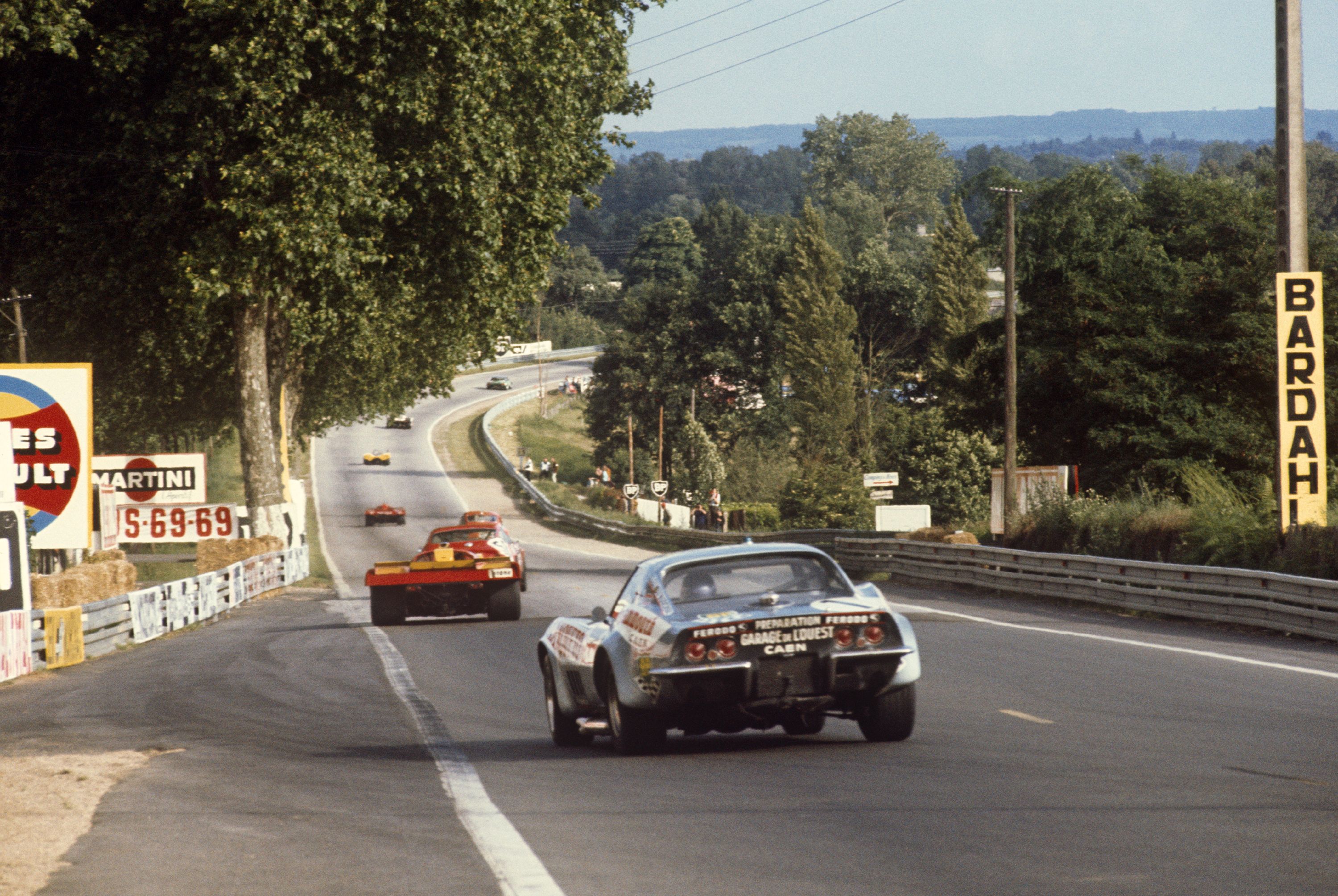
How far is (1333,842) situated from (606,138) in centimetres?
3788

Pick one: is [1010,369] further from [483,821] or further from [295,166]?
[483,821]

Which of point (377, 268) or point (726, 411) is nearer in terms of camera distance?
point (377, 268)

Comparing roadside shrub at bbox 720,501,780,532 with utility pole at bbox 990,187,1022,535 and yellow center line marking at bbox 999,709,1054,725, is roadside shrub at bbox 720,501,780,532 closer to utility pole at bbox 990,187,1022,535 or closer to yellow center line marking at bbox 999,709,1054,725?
utility pole at bbox 990,187,1022,535

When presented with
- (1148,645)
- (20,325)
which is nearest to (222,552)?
(20,325)

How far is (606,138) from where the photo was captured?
1702 inches

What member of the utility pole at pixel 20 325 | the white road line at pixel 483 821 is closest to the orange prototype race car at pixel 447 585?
the white road line at pixel 483 821

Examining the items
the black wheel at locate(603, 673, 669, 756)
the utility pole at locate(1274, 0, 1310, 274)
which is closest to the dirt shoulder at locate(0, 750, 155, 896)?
the black wheel at locate(603, 673, 669, 756)

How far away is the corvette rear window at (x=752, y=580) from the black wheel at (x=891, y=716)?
70 cm

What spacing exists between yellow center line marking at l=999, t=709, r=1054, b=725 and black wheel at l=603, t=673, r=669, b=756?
297 centimetres

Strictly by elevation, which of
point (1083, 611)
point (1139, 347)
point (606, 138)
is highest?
point (606, 138)

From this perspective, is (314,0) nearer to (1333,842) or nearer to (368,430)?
(1333,842)

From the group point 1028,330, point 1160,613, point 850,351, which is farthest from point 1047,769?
point 850,351

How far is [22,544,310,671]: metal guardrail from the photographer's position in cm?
2220

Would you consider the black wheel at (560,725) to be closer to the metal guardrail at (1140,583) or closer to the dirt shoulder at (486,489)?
the metal guardrail at (1140,583)
